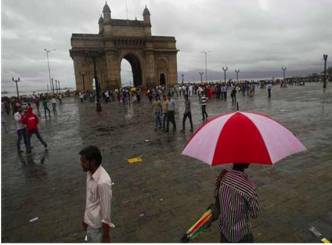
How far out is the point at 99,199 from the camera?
2.72 m

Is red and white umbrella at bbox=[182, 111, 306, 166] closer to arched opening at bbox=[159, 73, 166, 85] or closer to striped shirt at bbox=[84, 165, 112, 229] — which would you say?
striped shirt at bbox=[84, 165, 112, 229]

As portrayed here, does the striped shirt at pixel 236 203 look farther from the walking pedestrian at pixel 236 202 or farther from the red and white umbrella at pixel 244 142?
the red and white umbrella at pixel 244 142

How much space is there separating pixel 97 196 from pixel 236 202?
1.36 m

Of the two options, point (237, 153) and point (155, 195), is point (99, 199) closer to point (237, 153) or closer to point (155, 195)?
point (237, 153)

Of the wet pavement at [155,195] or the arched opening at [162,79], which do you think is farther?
the arched opening at [162,79]

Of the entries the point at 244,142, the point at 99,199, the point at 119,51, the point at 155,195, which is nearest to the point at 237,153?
the point at 244,142

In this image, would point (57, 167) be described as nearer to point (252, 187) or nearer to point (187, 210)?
point (187, 210)

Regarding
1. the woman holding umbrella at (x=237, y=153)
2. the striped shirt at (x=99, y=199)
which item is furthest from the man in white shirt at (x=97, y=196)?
the woman holding umbrella at (x=237, y=153)

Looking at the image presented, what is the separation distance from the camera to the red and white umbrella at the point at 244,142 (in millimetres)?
2188

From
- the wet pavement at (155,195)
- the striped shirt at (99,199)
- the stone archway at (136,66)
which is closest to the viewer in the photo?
the striped shirt at (99,199)

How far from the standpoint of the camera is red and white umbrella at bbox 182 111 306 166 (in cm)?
219

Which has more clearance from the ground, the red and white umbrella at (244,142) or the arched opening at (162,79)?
the arched opening at (162,79)

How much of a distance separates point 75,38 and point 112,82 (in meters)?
11.9

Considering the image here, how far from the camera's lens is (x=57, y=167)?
7.47 metres
